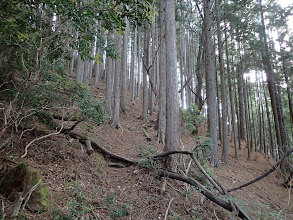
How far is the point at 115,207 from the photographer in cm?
353

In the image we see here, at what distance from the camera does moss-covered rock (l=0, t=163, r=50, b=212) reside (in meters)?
2.67

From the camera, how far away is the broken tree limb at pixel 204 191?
362cm

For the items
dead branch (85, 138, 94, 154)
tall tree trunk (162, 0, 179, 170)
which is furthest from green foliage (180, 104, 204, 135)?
dead branch (85, 138, 94, 154)

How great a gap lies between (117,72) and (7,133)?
6706 mm

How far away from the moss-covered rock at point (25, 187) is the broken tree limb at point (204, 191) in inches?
103

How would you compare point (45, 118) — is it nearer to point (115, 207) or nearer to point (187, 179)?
point (115, 207)

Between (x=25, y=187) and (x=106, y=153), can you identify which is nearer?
(x=25, y=187)

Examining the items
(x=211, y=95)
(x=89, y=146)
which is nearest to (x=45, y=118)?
(x=89, y=146)

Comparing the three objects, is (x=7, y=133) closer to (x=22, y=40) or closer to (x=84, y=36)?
(x=22, y=40)

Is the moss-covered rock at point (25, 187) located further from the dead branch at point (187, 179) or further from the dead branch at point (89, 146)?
the dead branch at point (187, 179)

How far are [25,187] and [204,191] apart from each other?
3318 millimetres

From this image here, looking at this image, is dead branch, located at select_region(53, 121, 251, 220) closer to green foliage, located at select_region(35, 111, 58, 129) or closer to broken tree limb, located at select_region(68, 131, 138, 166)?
broken tree limb, located at select_region(68, 131, 138, 166)

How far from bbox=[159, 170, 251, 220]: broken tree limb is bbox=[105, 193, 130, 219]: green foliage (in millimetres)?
1284

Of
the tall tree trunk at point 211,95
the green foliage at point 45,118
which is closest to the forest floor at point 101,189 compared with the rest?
the green foliage at point 45,118
